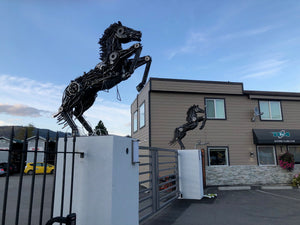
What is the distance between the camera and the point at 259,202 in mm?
7168

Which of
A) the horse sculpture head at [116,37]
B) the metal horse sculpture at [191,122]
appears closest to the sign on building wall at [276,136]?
the metal horse sculpture at [191,122]

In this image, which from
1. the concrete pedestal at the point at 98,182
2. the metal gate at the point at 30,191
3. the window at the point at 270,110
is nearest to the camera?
the metal gate at the point at 30,191

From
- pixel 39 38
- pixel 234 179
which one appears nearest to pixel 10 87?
pixel 39 38

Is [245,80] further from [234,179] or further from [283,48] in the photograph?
[234,179]

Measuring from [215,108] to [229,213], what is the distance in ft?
24.3

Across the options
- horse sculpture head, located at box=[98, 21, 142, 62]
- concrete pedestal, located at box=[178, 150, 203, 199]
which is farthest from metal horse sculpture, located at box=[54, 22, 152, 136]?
concrete pedestal, located at box=[178, 150, 203, 199]

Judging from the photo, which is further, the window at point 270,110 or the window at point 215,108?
the window at point 270,110

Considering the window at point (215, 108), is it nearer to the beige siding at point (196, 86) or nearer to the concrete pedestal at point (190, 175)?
the beige siding at point (196, 86)

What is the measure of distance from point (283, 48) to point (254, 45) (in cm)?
140

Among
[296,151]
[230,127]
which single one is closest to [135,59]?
[230,127]

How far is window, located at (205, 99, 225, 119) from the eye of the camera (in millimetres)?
12172

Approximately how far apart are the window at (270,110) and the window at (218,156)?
3.28 metres

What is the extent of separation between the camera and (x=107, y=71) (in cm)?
388

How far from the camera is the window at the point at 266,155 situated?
474 inches
